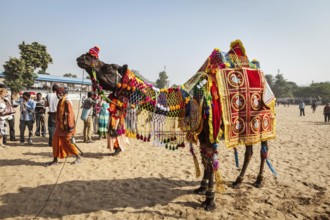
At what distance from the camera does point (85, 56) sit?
9.34ft

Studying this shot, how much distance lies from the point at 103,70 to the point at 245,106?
2.72 m

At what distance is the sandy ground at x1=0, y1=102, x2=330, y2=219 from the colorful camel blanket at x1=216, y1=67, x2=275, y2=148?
3.79 feet

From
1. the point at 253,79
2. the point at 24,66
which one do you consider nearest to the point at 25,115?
the point at 253,79

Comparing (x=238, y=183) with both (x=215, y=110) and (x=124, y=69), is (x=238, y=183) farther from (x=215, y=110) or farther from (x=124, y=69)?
(x=124, y=69)

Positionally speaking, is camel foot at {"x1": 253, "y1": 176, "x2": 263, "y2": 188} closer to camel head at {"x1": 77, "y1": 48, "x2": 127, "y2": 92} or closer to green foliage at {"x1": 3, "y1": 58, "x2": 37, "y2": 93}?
camel head at {"x1": 77, "y1": 48, "x2": 127, "y2": 92}

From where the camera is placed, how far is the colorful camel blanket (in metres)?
3.85

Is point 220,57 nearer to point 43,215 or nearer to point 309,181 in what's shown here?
point 309,181

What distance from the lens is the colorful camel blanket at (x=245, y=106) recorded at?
385cm

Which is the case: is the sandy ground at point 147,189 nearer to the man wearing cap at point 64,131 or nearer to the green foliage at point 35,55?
the man wearing cap at point 64,131

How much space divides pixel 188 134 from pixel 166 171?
7.40ft

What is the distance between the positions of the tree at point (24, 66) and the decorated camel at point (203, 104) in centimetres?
3761

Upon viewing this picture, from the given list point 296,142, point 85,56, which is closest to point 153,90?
point 85,56

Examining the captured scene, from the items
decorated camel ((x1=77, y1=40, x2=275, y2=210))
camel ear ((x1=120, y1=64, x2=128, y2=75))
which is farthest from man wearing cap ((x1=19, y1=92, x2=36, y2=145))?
camel ear ((x1=120, y1=64, x2=128, y2=75))

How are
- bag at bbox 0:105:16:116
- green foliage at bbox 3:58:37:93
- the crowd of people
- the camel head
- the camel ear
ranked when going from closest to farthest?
the camel head < the camel ear < the crowd of people < bag at bbox 0:105:16:116 < green foliage at bbox 3:58:37:93
